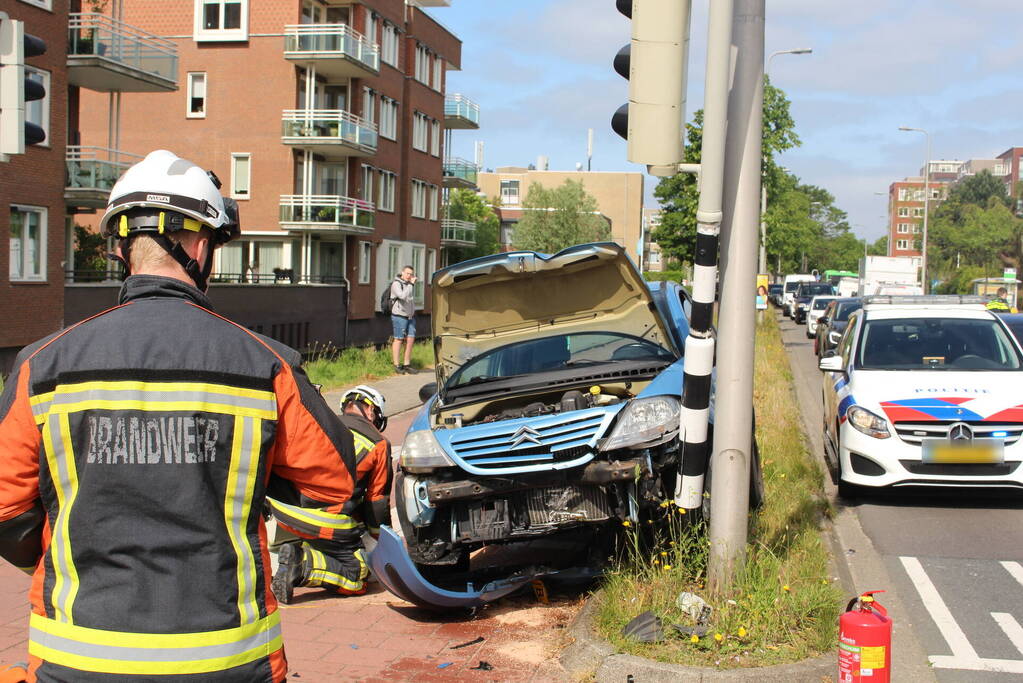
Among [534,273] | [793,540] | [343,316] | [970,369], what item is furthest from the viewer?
[343,316]

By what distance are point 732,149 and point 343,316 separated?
22149 millimetres

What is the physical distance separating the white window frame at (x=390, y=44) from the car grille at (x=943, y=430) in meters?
33.5

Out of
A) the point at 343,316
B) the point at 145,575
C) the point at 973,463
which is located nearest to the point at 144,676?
the point at 145,575

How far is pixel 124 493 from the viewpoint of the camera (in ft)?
7.38

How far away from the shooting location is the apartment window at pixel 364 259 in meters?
37.8

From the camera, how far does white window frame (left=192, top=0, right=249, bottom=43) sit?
1387 inches

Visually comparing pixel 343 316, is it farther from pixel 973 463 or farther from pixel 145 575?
pixel 145 575

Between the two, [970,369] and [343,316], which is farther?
[343,316]

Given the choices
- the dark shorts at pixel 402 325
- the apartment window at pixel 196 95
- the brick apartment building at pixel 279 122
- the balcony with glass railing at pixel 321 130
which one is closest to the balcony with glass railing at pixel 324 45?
the brick apartment building at pixel 279 122

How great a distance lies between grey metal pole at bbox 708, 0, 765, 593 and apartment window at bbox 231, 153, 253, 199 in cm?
3173

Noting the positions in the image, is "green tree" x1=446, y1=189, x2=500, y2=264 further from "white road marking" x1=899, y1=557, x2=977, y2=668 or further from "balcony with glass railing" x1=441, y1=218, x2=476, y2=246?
"white road marking" x1=899, y1=557, x2=977, y2=668

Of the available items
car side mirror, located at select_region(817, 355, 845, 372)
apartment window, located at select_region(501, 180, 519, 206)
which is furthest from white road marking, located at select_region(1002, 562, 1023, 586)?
apartment window, located at select_region(501, 180, 519, 206)

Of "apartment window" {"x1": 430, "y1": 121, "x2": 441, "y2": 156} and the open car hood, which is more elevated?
"apartment window" {"x1": 430, "y1": 121, "x2": 441, "y2": 156}

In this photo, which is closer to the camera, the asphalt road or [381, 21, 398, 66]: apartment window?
the asphalt road
